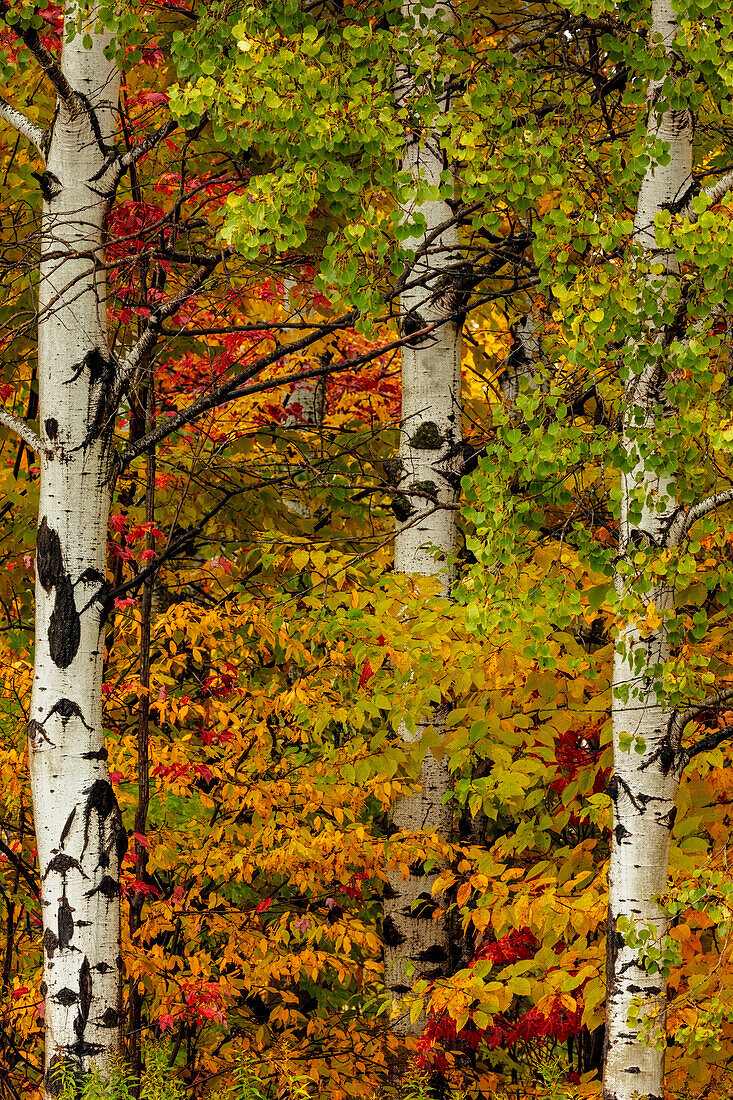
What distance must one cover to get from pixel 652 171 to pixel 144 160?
2879 millimetres

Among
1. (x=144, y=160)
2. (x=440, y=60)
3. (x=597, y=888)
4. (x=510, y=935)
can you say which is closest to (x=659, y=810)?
(x=597, y=888)

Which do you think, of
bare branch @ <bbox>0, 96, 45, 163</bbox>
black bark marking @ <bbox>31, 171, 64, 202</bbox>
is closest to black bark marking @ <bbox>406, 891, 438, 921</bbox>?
black bark marking @ <bbox>31, 171, 64, 202</bbox>

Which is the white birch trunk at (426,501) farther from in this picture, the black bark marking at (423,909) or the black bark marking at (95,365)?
the black bark marking at (95,365)


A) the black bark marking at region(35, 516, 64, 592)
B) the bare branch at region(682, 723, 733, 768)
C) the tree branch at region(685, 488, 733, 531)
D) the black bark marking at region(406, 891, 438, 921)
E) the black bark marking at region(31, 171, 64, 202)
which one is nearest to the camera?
the tree branch at region(685, 488, 733, 531)

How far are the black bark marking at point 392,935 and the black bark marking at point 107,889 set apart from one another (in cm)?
187

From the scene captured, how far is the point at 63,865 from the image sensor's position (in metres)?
3.93

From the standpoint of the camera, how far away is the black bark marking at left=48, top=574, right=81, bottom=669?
403 centimetres

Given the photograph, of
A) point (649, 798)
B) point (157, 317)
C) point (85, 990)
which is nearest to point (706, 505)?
point (649, 798)

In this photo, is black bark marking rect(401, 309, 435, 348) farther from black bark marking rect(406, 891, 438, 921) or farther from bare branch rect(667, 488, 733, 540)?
black bark marking rect(406, 891, 438, 921)

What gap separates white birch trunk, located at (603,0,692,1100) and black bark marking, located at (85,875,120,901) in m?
1.91

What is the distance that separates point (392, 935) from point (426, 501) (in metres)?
2.28

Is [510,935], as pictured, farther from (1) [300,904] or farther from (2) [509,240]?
(2) [509,240]

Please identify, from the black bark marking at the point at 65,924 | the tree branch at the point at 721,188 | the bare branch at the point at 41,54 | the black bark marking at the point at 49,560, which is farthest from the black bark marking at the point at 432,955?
the bare branch at the point at 41,54

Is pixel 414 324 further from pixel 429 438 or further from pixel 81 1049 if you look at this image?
pixel 81 1049
